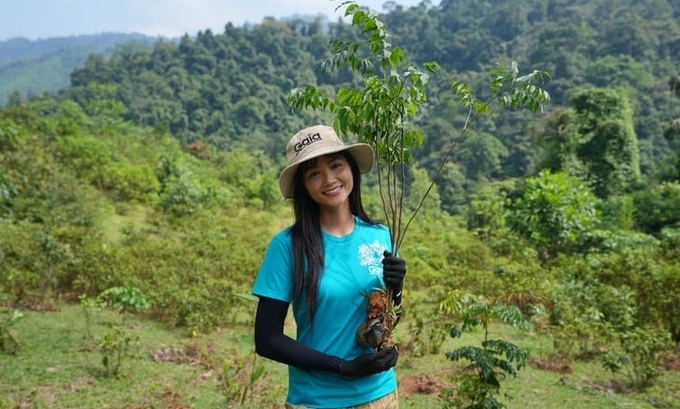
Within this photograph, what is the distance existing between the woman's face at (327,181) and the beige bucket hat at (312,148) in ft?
0.11

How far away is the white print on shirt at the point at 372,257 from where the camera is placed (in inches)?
61.4

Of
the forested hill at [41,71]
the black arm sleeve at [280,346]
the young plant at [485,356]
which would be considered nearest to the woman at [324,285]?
the black arm sleeve at [280,346]

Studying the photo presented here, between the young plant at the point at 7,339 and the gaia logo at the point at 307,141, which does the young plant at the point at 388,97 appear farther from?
the young plant at the point at 7,339

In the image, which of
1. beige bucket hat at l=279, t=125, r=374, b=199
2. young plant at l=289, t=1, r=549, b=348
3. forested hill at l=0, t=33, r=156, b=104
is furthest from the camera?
forested hill at l=0, t=33, r=156, b=104

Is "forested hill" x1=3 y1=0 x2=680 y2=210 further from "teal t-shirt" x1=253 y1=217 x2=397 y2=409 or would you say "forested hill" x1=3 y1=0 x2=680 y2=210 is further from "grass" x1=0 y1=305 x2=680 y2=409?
"teal t-shirt" x1=253 y1=217 x2=397 y2=409

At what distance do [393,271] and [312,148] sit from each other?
0.40m

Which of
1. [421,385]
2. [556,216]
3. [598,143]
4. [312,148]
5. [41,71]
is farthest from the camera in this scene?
[41,71]

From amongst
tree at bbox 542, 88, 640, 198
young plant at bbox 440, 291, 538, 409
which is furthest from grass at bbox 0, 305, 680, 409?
tree at bbox 542, 88, 640, 198

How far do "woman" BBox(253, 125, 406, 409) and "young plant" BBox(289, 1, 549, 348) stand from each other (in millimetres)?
137

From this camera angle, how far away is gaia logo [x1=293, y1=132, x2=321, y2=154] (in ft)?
5.16

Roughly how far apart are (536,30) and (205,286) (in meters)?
44.1

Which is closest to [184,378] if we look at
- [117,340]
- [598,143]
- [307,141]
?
[117,340]

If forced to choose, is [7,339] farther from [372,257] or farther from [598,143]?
[598,143]

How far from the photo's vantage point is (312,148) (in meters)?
1.55
